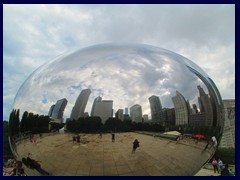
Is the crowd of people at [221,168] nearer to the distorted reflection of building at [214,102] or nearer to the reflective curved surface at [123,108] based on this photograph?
the distorted reflection of building at [214,102]

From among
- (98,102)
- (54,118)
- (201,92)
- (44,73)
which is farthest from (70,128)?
(201,92)

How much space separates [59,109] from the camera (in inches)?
172

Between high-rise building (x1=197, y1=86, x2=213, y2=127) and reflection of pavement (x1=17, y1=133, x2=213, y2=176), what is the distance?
79 cm

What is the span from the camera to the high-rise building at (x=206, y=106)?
486 centimetres

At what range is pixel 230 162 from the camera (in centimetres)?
2617

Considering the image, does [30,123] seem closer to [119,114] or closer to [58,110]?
[58,110]

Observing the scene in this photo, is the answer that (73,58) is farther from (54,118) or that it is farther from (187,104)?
(187,104)

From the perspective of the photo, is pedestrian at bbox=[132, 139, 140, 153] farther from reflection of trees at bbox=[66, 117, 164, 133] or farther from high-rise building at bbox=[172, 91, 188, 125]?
high-rise building at bbox=[172, 91, 188, 125]

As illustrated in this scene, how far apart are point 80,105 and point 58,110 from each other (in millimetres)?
517

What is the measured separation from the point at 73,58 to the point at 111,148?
2.26 metres

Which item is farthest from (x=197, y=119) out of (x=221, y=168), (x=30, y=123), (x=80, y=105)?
(x=221, y=168)

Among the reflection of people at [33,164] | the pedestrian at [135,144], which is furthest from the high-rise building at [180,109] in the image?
the reflection of people at [33,164]

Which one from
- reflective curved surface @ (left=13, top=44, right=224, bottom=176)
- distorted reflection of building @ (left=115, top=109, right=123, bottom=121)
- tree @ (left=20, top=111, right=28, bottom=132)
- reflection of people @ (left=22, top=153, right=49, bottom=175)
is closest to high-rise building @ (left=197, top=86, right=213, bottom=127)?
reflective curved surface @ (left=13, top=44, right=224, bottom=176)

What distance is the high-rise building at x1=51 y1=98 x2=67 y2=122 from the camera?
433cm
